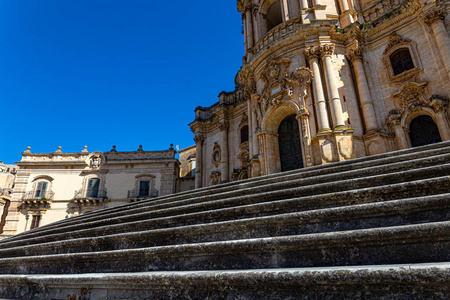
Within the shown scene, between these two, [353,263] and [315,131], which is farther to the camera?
[315,131]

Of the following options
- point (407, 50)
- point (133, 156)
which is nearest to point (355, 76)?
point (407, 50)

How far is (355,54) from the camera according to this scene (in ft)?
44.6

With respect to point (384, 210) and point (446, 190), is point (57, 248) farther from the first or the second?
point (446, 190)

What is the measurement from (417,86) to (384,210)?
11191mm

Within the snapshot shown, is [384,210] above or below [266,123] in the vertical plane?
below

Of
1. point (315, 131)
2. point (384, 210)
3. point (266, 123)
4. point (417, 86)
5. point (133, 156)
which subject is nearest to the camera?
point (384, 210)

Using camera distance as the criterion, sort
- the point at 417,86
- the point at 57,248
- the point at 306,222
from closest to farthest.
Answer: the point at 306,222, the point at 57,248, the point at 417,86

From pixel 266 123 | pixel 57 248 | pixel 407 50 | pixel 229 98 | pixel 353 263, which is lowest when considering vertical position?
pixel 353 263

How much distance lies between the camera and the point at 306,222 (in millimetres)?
3602

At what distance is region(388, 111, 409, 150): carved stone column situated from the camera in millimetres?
11680

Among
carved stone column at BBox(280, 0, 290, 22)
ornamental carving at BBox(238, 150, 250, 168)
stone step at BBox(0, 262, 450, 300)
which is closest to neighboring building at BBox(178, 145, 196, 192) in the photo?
ornamental carving at BBox(238, 150, 250, 168)

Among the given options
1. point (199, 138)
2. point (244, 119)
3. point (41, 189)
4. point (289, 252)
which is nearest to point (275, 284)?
point (289, 252)

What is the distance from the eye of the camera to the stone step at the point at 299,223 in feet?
10.1

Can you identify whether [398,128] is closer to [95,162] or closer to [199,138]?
[199,138]
